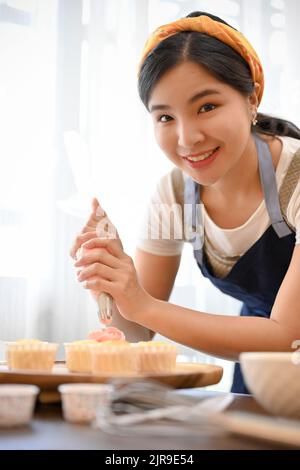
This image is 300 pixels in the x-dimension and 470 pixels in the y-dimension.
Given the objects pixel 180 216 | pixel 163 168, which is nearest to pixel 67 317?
pixel 163 168

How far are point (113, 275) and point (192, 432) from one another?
2.13ft

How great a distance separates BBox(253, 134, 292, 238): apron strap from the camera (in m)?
1.51

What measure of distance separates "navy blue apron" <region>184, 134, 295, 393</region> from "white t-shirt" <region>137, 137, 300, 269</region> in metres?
0.02

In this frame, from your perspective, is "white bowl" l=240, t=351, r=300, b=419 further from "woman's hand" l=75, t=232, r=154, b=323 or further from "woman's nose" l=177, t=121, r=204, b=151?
"woman's nose" l=177, t=121, r=204, b=151

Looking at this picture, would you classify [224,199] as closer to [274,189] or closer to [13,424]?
[274,189]

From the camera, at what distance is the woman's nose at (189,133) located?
135 centimetres

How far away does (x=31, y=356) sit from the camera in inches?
38.7

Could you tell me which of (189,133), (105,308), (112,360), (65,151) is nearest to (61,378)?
(112,360)

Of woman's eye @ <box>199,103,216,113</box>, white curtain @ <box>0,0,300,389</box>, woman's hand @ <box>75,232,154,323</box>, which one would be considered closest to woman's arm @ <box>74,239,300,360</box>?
woman's hand @ <box>75,232,154,323</box>

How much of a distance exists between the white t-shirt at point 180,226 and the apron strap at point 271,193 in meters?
0.02

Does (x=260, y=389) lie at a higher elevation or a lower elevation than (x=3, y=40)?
lower

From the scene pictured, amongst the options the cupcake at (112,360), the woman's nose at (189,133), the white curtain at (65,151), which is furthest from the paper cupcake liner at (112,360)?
the white curtain at (65,151)

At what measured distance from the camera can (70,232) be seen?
249 cm

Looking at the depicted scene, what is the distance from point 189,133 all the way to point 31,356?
0.63 m
